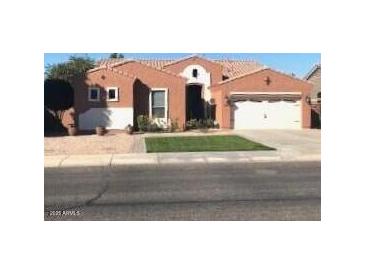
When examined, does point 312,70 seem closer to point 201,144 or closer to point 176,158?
point 176,158

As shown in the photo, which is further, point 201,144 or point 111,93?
point 201,144

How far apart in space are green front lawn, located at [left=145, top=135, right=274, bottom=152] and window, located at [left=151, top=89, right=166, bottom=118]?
640mm

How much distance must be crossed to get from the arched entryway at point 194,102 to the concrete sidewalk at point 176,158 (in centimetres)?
101

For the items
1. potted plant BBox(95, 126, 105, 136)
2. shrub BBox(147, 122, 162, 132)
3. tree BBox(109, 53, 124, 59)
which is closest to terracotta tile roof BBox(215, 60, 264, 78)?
shrub BBox(147, 122, 162, 132)

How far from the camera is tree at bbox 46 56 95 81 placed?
33.6ft

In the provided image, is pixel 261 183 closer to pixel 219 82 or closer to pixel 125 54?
pixel 125 54

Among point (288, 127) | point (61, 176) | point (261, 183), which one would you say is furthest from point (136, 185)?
point (288, 127)

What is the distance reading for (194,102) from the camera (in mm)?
14133

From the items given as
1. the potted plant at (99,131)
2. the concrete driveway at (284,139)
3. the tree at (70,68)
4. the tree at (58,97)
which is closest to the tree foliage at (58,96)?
the tree at (58,97)

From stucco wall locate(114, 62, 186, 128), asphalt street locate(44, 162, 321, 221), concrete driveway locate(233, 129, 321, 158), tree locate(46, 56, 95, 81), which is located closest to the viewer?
asphalt street locate(44, 162, 321, 221)

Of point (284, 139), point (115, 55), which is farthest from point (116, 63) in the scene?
point (284, 139)

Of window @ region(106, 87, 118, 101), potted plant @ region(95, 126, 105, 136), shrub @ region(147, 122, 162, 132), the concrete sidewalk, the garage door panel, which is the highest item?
window @ region(106, 87, 118, 101)

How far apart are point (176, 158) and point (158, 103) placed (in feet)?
5.70

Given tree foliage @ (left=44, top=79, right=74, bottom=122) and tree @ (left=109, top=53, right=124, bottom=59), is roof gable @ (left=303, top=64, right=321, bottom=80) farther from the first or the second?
tree foliage @ (left=44, top=79, right=74, bottom=122)
